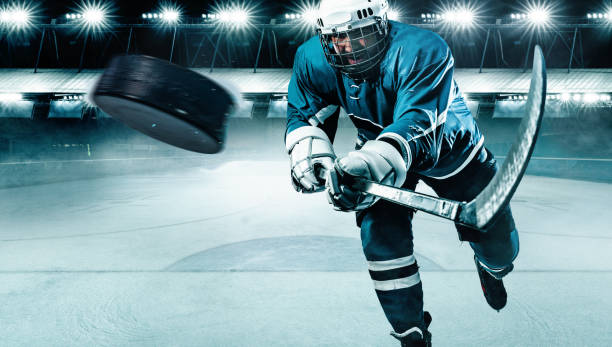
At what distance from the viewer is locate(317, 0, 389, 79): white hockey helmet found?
1693 millimetres

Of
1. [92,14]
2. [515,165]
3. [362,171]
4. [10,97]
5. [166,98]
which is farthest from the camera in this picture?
[92,14]

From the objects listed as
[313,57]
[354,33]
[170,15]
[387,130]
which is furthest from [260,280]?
[170,15]

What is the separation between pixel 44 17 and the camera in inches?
827

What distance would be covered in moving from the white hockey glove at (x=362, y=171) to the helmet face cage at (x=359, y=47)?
1.30 ft

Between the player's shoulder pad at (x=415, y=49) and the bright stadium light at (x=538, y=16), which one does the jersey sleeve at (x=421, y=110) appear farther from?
the bright stadium light at (x=538, y=16)

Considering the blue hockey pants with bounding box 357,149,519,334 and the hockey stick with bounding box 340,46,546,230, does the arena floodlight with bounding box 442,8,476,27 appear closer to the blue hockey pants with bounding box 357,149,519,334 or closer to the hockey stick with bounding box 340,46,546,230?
the blue hockey pants with bounding box 357,149,519,334

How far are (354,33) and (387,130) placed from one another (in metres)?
0.44

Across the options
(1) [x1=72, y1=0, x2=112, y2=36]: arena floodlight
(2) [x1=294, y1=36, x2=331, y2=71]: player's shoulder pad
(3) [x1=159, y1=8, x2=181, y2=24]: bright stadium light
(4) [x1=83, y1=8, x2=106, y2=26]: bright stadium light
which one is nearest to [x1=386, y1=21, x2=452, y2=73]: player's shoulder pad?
(2) [x1=294, y1=36, x2=331, y2=71]: player's shoulder pad

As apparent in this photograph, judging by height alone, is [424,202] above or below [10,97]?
below

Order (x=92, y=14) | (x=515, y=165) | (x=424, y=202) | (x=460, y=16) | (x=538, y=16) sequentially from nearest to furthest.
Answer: (x=515, y=165) < (x=424, y=202) < (x=538, y=16) < (x=460, y=16) < (x=92, y=14)

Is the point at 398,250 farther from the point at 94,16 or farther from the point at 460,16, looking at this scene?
the point at 94,16

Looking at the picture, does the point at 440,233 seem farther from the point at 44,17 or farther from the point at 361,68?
the point at 44,17

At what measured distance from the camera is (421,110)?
5.39 ft

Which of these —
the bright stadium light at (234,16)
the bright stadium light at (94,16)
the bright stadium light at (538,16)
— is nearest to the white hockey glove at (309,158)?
the bright stadium light at (234,16)
